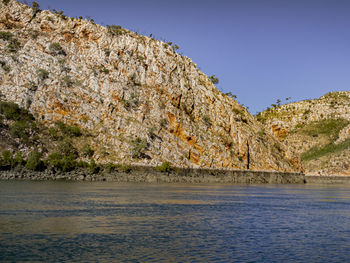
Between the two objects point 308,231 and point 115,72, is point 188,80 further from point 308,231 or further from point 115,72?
point 308,231

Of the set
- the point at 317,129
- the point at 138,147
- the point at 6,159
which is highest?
the point at 317,129

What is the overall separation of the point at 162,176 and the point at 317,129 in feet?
386

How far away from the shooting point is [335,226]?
24.7 metres

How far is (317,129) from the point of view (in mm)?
177000

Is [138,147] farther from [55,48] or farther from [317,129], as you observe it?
[317,129]

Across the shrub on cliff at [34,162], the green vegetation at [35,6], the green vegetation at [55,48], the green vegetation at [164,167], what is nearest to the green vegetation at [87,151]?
the shrub on cliff at [34,162]

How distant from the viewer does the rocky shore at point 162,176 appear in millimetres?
68125

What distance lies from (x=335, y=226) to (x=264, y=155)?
82.7m

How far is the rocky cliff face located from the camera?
8462 cm

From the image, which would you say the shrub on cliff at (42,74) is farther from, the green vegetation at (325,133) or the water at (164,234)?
the green vegetation at (325,133)

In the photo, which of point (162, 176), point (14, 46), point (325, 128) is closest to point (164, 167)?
point (162, 176)

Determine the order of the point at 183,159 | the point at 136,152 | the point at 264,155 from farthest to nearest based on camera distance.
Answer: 1. the point at 264,155
2. the point at 183,159
3. the point at 136,152

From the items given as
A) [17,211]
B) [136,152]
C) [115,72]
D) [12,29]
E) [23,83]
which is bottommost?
[17,211]

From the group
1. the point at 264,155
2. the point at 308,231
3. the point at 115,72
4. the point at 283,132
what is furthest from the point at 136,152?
the point at 283,132
